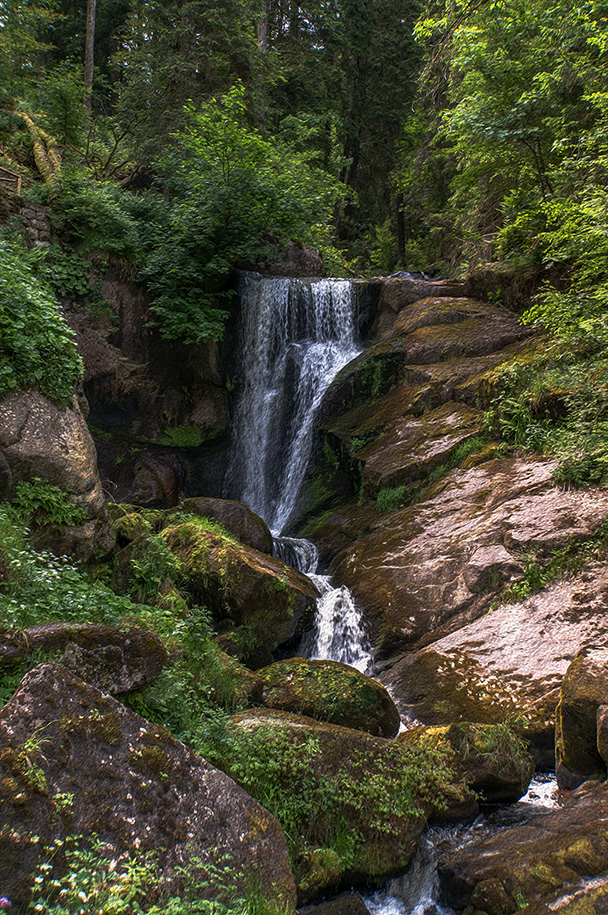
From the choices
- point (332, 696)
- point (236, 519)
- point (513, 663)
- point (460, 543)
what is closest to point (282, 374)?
point (236, 519)

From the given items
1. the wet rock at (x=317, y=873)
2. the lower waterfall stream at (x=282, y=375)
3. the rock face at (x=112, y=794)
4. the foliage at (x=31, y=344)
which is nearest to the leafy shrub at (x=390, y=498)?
the lower waterfall stream at (x=282, y=375)

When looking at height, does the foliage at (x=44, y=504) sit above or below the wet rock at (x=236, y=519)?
above

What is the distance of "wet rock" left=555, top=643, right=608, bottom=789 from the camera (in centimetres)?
434

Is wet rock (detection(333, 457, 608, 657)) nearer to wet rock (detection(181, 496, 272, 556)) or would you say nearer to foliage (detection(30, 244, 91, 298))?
wet rock (detection(181, 496, 272, 556))

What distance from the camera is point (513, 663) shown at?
607cm

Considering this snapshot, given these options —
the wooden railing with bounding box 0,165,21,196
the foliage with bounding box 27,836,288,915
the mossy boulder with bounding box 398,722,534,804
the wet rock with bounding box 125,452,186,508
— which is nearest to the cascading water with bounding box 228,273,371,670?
the wet rock with bounding box 125,452,186,508

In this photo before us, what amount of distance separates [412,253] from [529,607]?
22931 millimetres

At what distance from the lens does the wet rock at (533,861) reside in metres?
3.15

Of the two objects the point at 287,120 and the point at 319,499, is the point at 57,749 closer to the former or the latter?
the point at 319,499

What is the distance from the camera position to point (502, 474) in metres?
8.17

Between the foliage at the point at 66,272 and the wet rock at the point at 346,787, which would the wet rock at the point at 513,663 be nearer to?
the wet rock at the point at 346,787

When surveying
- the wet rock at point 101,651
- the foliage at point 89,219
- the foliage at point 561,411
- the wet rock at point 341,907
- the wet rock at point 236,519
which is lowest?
the wet rock at point 341,907

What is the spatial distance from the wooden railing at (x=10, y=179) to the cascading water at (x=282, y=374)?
18.1 feet

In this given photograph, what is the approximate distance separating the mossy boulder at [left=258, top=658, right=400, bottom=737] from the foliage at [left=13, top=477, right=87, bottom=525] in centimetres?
270
